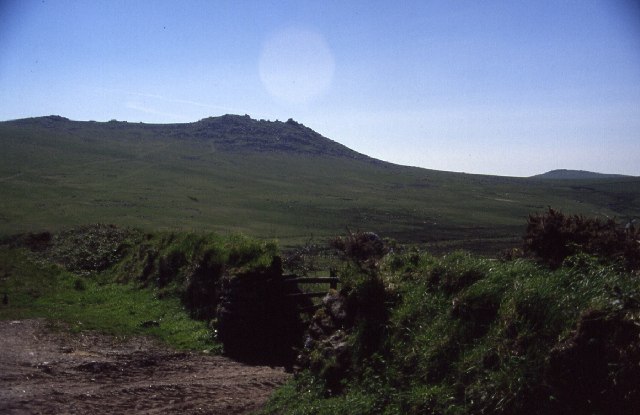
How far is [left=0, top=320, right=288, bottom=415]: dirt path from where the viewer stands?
901cm

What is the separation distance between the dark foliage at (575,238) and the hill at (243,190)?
3655 centimetres

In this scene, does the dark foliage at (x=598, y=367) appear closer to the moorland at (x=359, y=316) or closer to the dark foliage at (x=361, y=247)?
the moorland at (x=359, y=316)

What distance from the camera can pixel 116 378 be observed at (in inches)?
416

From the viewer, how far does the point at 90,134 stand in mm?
165500

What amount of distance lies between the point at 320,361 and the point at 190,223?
191 feet

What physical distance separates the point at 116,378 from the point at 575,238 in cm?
836

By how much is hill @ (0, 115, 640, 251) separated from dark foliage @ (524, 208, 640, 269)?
120ft

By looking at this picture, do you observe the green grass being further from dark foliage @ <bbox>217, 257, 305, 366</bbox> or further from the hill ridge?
the hill ridge

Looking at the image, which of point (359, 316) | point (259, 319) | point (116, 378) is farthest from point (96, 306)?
point (359, 316)

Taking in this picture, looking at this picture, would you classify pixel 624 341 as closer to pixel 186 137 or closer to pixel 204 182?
pixel 204 182

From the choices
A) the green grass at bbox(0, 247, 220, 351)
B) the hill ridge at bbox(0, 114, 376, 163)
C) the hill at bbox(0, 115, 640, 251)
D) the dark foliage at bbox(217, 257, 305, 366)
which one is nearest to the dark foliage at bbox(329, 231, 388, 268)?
the dark foliage at bbox(217, 257, 305, 366)

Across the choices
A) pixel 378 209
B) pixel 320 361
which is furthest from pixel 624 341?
pixel 378 209

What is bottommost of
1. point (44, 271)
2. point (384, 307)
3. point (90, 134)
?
point (44, 271)

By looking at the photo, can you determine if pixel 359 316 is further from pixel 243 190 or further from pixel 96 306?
pixel 243 190
